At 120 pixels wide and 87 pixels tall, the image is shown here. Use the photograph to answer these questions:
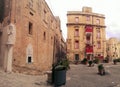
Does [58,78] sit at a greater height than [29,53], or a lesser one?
lesser

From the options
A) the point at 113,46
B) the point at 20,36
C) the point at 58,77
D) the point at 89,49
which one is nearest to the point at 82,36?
the point at 89,49

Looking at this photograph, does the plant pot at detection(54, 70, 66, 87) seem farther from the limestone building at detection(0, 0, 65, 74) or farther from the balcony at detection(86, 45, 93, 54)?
the balcony at detection(86, 45, 93, 54)

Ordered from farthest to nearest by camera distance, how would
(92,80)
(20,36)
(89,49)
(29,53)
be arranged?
(89,49), (29,53), (92,80), (20,36)

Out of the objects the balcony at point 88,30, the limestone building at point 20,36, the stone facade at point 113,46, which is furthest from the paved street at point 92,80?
the stone facade at point 113,46

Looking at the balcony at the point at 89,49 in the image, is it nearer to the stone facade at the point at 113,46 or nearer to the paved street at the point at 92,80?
the stone facade at the point at 113,46

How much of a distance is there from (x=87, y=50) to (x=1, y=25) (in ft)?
103

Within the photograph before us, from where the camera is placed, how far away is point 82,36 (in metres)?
46.7

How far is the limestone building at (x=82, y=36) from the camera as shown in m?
46.1

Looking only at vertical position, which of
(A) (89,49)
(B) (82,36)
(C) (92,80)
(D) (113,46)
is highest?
(B) (82,36)

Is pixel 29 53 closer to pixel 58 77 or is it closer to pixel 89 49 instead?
pixel 58 77

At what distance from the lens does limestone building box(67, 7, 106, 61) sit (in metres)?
46.1

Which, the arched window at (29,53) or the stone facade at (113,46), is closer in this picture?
the arched window at (29,53)

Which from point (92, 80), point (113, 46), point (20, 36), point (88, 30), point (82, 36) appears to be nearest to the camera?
point (20, 36)

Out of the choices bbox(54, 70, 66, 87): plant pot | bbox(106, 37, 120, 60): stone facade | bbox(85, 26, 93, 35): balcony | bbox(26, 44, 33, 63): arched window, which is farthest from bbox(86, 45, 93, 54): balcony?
bbox(54, 70, 66, 87): plant pot
